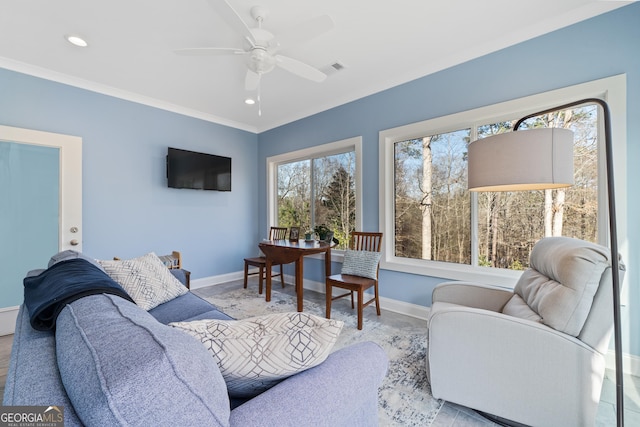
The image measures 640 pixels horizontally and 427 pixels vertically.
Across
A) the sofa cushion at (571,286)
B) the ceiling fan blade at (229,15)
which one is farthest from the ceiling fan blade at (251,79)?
the sofa cushion at (571,286)

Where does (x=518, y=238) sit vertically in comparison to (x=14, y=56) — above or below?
below

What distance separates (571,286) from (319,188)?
3.10 meters

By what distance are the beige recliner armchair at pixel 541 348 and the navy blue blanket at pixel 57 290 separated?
1599 millimetres

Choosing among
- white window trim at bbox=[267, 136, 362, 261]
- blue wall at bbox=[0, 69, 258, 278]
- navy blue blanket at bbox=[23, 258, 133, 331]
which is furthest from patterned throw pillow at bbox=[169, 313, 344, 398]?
blue wall at bbox=[0, 69, 258, 278]

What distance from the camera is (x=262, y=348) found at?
0.78 metres

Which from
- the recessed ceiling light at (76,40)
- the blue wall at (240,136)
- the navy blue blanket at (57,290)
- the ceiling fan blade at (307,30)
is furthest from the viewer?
the recessed ceiling light at (76,40)

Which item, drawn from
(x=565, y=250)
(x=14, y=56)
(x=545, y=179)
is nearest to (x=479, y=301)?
(x=565, y=250)

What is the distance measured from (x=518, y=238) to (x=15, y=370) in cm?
306

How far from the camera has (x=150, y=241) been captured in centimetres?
351

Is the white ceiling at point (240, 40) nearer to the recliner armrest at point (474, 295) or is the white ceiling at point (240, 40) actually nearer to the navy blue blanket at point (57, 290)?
the navy blue blanket at point (57, 290)

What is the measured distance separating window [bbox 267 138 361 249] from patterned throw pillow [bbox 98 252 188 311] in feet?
7.11

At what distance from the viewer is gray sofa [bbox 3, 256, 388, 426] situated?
47 cm

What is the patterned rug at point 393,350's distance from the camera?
154 cm

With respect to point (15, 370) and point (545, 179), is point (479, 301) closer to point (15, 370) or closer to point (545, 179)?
point (545, 179)
